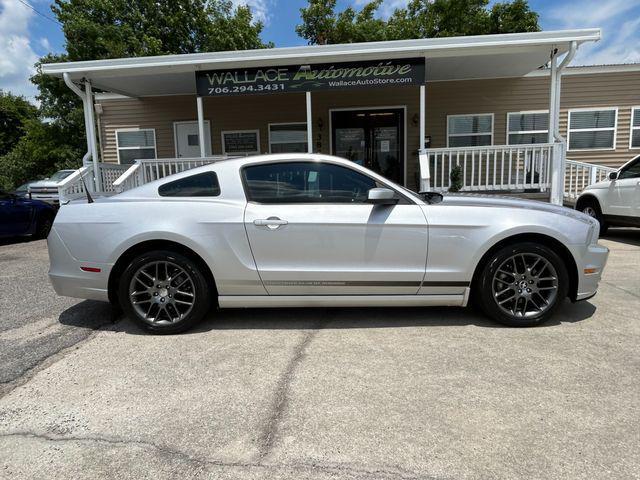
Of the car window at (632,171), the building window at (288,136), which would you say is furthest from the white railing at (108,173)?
the car window at (632,171)

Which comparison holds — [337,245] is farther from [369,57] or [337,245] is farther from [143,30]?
[143,30]

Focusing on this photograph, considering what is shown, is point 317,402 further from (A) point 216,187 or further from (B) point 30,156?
(B) point 30,156

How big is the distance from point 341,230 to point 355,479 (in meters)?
2.10

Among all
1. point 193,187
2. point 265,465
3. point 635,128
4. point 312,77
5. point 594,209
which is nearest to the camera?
point 265,465

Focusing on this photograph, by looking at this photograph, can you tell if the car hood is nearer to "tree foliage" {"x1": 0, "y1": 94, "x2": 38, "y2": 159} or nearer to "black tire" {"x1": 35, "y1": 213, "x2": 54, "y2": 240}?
"black tire" {"x1": 35, "y1": 213, "x2": 54, "y2": 240}

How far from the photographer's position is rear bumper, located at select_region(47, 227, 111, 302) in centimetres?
396

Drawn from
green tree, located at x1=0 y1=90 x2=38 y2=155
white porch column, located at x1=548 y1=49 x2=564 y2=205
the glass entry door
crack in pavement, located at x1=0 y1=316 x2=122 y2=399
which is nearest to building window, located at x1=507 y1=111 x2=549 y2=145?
the glass entry door

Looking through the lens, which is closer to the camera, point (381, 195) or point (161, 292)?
point (381, 195)

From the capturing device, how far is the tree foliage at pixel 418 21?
24.8 m

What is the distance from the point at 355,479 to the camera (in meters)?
Result: 2.08

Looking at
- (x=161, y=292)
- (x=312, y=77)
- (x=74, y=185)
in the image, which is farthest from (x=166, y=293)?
(x=74, y=185)

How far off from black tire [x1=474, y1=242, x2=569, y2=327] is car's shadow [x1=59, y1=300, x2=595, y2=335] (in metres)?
0.17

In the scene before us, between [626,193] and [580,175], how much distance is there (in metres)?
3.88

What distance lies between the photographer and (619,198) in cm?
819
